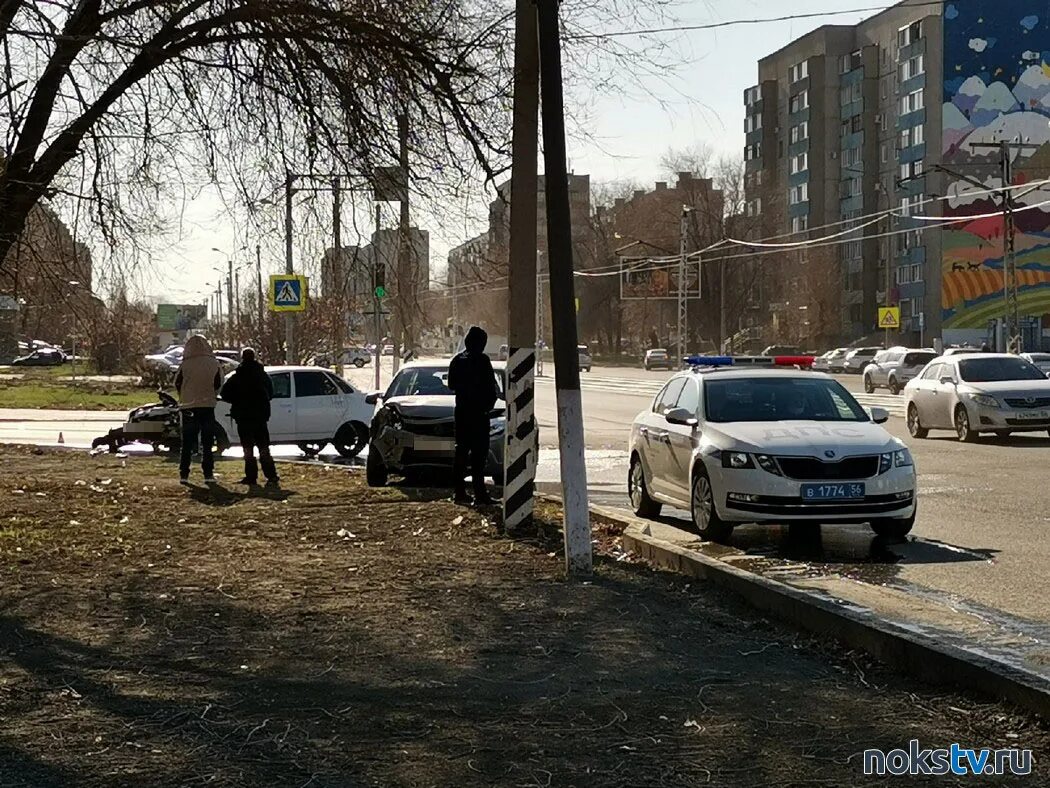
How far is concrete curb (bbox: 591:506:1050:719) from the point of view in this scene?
641cm

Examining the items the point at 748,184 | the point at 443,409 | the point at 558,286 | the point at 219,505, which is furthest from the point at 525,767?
the point at 748,184

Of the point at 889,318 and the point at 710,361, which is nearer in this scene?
the point at 710,361

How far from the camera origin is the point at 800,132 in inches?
4318

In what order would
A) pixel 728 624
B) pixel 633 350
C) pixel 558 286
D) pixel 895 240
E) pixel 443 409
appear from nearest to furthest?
pixel 728 624 → pixel 558 286 → pixel 443 409 → pixel 895 240 → pixel 633 350

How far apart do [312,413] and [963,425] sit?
11151 millimetres

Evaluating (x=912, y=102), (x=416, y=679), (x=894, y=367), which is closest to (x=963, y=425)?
(x=416, y=679)

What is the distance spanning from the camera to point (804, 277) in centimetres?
10425

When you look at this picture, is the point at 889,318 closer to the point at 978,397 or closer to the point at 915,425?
the point at 915,425

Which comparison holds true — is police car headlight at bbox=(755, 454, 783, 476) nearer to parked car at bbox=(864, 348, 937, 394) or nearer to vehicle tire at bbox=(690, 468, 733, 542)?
vehicle tire at bbox=(690, 468, 733, 542)

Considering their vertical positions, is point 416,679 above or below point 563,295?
below

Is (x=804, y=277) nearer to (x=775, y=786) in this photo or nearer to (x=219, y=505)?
(x=219, y=505)

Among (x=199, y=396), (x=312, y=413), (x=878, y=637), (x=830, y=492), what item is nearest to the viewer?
(x=878, y=637)

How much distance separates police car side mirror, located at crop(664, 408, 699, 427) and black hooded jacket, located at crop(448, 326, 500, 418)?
5.58 ft

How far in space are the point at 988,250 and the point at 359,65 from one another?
84060 mm
